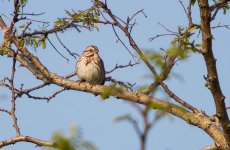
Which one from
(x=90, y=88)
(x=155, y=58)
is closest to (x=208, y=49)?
(x=155, y=58)

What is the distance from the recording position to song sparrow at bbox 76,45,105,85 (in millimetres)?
9816

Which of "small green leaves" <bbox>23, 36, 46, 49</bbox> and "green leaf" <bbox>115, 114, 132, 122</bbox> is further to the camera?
"small green leaves" <bbox>23, 36, 46, 49</bbox>

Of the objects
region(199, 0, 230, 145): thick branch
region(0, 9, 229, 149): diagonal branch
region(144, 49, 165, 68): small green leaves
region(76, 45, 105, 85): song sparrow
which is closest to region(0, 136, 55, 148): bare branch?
region(0, 9, 229, 149): diagonal branch

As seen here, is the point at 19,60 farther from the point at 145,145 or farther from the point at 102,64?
the point at 145,145

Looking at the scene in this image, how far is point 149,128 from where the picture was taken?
4.95 feet

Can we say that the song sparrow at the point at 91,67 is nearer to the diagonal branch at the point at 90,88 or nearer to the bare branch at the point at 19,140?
the diagonal branch at the point at 90,88

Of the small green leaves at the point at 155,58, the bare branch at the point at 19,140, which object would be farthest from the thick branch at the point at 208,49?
the small green leaves at the point at 155,58

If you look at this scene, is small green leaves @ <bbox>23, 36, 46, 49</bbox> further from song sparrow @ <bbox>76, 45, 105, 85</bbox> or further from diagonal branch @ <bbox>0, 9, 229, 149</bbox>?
song sparrow @ <bbox>76, 45, 105, 85</bbox>

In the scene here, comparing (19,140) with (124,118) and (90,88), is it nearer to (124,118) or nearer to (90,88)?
(90,88)

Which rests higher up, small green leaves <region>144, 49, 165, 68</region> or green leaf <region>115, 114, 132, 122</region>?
small green leaves <region>144, 49, 165, 68</region>

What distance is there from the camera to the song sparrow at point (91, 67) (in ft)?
32.2

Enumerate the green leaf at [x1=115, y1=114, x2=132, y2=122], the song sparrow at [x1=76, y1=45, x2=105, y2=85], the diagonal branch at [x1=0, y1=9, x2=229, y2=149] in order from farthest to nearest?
the song sparrow at [x1=76, y1=45, x2=105, y2=85] < the diagonal branch at [x1=0, y1=9, x2=229, y2=149] < the green leaf at [x1=115, y1=114, x2=132, y2=122]

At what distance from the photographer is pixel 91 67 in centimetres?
1020

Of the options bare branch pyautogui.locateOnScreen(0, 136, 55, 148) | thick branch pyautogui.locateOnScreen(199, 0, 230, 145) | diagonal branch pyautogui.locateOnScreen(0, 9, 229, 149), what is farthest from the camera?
diagonal branch pyautogui.locateOnScreen(0, 9, 229, 149)
